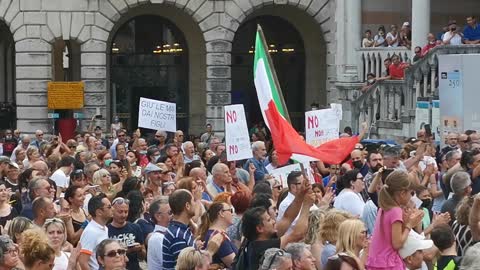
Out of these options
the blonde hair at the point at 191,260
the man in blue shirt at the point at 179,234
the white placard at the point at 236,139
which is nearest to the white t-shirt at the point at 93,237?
the man in blue shirt at the point at 179,234

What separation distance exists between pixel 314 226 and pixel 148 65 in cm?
2923

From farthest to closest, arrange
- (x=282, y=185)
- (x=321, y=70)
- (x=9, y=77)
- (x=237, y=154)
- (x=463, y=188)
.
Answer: (x=9, y=77)
(x=321, y=70)
(x=237, y=154)
(x=282, y=185)
(x=463, y=188)

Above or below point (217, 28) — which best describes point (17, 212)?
below

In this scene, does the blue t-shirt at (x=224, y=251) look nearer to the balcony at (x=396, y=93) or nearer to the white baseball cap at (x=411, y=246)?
the white baseball cap at (x=411, y=246)

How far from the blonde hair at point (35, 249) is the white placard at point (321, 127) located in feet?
32.4

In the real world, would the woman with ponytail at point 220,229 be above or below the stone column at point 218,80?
below

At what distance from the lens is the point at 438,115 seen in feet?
→ 87.5

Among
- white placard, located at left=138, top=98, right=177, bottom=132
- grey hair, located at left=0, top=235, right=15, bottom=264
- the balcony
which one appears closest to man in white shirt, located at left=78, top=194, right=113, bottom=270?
grey hair, located at left=0, top=235, right=15, bottom=264

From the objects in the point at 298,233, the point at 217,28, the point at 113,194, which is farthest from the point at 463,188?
the point at 217,28

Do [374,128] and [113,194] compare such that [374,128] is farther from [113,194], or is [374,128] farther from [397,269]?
[397,269]

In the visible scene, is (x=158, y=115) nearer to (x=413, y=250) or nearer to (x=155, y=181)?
(x=155, y=181)

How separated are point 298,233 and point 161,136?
13.5 metres

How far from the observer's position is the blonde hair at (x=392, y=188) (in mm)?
11641

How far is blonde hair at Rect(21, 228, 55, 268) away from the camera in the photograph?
34.4ft
